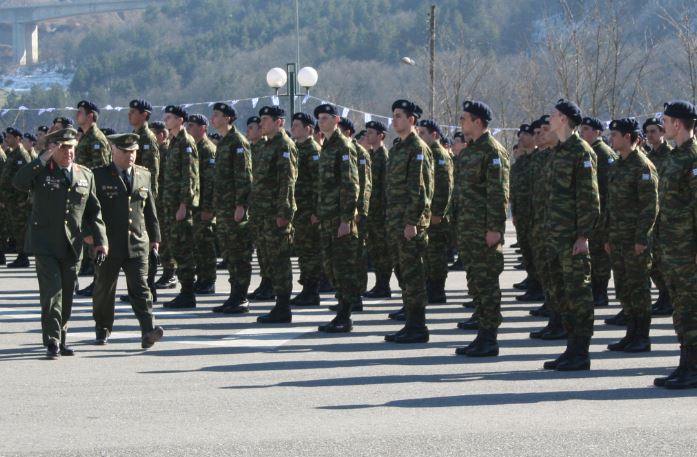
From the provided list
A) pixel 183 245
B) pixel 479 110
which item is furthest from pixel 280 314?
pixel 479 110

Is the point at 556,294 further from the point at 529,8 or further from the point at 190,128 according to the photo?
the point at 529,8

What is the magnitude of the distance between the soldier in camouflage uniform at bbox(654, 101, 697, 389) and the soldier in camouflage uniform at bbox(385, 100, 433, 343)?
2.59m

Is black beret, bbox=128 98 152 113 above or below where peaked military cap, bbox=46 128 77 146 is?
above

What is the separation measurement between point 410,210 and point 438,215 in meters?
3.10

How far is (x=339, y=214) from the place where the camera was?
39.7ft

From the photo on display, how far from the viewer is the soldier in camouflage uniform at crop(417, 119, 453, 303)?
14.3m

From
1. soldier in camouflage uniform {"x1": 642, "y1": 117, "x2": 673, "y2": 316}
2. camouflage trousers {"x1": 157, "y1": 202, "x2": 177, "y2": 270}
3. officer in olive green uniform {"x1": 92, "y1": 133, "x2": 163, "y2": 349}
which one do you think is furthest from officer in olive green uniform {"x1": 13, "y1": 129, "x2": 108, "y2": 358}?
soldier in camouflage uniform {"x1": 642, "y1": 117, "x2": 673, "y2": 316}

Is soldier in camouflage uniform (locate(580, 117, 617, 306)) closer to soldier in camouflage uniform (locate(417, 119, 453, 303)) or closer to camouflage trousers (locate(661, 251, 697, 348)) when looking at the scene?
soldier in camouflage uniform (locate(417, 119, 453, 303))

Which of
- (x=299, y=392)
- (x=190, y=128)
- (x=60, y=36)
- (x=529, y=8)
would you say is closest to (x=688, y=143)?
(x=299, y=392)

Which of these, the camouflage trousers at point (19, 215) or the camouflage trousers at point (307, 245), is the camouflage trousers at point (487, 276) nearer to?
the camouflage trousers at point (307, 245)

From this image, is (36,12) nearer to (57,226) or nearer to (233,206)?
(233,206)

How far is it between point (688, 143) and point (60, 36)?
569 feet

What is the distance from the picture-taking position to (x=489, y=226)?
34.2 feet

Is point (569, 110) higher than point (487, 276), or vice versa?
point (569, 110)
